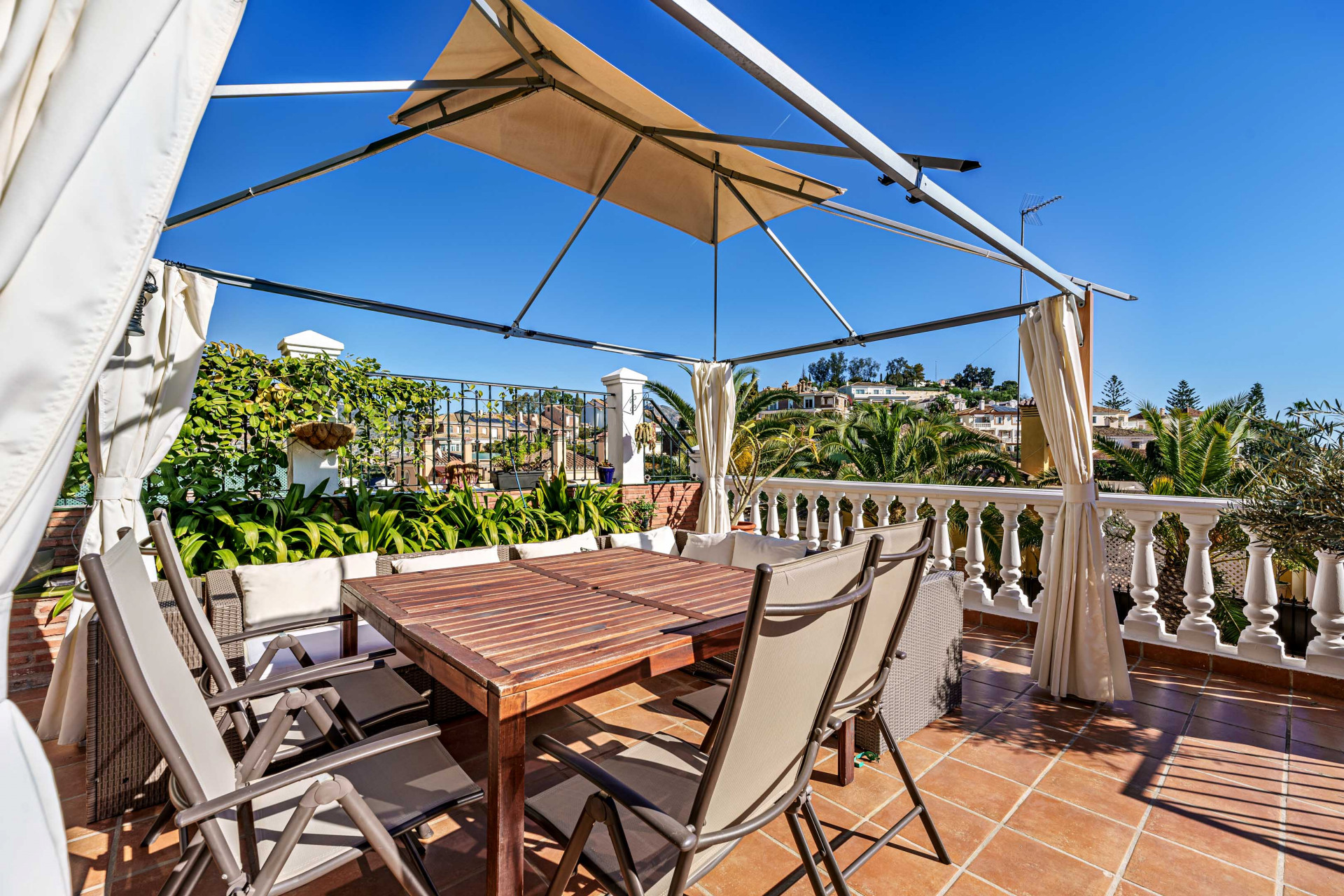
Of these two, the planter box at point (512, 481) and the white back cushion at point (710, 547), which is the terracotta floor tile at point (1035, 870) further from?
the planter box at point (512, 481)

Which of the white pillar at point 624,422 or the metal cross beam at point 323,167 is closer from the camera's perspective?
the metal cross beam at point 323,167

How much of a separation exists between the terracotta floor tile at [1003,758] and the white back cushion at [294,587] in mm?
3165

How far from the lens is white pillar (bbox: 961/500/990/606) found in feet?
14.8

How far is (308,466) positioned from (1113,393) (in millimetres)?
54129

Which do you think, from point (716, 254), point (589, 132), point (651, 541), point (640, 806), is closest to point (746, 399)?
point (716, 254)

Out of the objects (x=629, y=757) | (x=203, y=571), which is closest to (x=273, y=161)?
(x=203, y=571)

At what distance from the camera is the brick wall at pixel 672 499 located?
266 inches

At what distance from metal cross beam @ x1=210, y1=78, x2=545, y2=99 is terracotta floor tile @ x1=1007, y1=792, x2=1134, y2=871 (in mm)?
3849

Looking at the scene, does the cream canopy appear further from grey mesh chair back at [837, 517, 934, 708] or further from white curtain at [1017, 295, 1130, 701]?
grey mesh chair back at [837, 517, 934, 708]

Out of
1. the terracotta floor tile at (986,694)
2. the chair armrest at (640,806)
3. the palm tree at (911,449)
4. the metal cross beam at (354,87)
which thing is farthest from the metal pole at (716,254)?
the palm tree at (911,449)

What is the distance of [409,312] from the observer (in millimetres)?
4020

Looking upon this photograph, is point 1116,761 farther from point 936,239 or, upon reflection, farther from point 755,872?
point 936,239

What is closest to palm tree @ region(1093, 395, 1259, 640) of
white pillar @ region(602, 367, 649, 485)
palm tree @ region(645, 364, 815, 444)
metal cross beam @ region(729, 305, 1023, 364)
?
palm tree @ region(645, 364, 815, 444)

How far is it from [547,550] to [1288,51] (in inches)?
420
